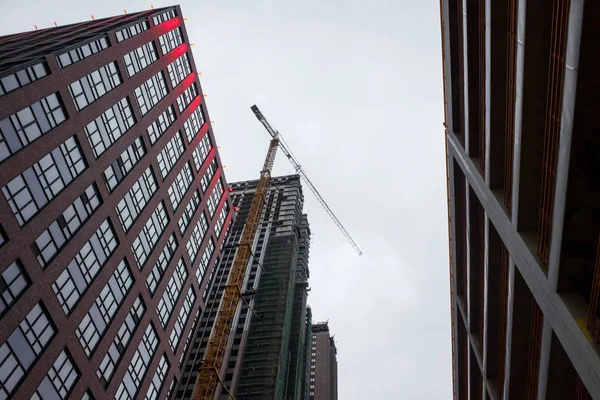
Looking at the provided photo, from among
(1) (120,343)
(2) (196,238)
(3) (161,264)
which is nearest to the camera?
(1) (120,343)

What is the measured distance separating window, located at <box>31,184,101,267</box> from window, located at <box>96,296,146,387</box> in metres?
9.75

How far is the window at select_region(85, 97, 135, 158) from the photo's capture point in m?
40.5

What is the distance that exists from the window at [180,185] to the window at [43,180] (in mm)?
15511

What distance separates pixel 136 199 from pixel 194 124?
1946 centimetres

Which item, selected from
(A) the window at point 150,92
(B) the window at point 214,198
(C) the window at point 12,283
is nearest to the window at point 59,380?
(C) the window at point 12,283

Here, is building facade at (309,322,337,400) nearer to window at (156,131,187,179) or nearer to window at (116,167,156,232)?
window at (156,131,187,179)

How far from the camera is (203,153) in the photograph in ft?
213

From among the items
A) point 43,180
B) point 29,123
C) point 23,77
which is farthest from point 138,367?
point 23,77

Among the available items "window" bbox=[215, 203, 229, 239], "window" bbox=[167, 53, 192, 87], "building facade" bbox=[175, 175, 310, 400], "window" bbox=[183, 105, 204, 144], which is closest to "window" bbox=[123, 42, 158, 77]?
"window" bbox=[167, 53, 192, 87]

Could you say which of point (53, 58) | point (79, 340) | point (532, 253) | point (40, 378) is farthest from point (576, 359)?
point (53, 58)

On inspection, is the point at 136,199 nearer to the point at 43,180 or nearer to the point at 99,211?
the point at 99,211

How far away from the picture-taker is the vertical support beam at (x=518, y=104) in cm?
1536

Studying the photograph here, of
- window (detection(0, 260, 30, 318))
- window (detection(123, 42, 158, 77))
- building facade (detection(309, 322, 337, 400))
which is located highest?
building facade (detection(309, 322, 337, 400))

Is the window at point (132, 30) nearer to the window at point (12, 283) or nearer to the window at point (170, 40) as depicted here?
the window at point (170, 40)
